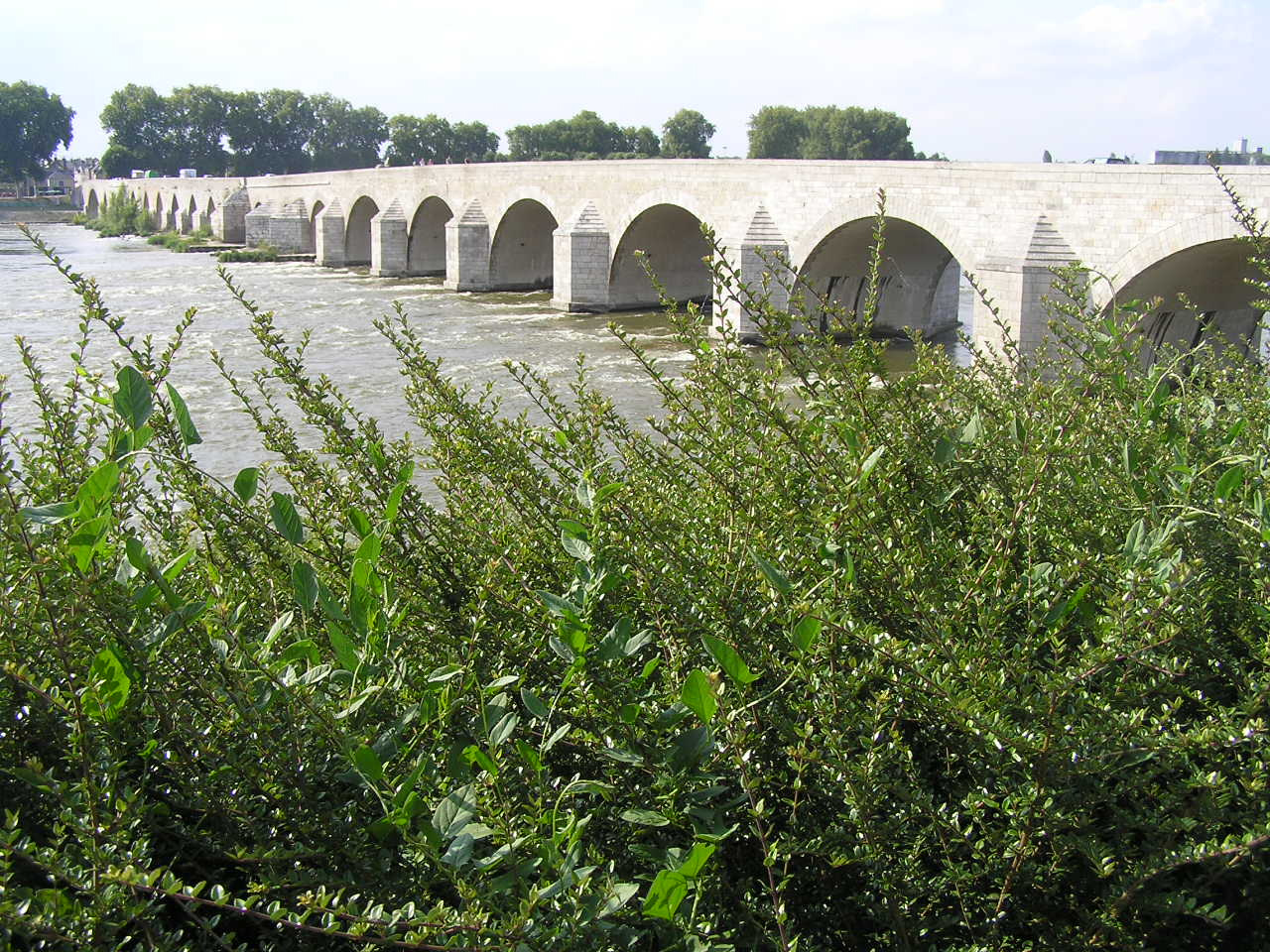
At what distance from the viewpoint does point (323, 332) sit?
70.7ft

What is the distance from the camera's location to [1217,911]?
1.48 metres

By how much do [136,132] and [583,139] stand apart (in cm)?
4143

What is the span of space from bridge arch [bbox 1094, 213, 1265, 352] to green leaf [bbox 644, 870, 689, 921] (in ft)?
40.2

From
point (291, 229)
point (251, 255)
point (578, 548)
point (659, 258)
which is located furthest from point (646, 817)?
point (291, 229)

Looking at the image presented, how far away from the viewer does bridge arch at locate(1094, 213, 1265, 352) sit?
1318cm

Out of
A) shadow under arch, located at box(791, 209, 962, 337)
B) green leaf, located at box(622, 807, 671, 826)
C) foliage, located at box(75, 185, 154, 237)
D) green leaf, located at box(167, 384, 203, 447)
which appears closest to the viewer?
green leaf, located at box(622, 807, 671, 826)

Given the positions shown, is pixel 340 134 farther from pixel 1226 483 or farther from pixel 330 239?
pixel 1226 483

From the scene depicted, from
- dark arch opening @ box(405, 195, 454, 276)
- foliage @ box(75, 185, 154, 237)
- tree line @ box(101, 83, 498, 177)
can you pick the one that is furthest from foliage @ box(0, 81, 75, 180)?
dark arch opening @ box(405, 195, 454, 276)

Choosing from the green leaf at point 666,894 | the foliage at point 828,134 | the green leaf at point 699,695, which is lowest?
the green leaf at point 666,894

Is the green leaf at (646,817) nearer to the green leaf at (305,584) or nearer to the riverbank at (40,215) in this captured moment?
the green leaf at (305,584)

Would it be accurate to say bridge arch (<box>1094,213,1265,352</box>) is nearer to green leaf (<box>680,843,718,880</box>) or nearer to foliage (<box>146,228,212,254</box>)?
green leaf (<box>680,843,718,880</box>)

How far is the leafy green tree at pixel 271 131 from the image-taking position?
91.9 metres

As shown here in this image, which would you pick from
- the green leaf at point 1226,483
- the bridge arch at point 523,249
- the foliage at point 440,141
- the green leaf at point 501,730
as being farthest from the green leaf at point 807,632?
the foliage at point 440,141

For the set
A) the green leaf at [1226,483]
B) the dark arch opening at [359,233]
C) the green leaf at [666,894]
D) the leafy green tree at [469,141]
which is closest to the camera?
the green leaf at [666,894]
